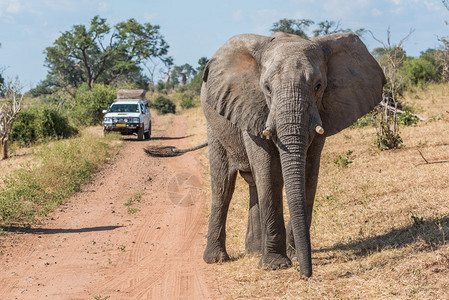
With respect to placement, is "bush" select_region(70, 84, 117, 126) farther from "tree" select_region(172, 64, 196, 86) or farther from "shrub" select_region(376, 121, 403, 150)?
"tree" select_region(172, 64, 196, 86)

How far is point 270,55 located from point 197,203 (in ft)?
19.6

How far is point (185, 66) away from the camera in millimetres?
96438

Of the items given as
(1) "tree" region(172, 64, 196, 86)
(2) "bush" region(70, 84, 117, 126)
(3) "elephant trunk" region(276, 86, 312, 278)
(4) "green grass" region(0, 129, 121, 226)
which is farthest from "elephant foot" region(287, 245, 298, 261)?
(1) "tree" region(172, 64, 196, 86)

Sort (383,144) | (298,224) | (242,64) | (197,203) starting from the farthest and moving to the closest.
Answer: (383,144) < (197,203) < (242,64) < (298,224)

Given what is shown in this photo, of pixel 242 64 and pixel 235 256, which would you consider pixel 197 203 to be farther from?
pixel 242 64

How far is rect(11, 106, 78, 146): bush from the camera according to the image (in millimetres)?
20531

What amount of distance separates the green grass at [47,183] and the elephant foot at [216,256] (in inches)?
152

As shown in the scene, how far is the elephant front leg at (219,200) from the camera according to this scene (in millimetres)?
6688

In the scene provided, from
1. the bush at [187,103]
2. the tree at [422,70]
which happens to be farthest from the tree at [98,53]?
the tree at [422,70]

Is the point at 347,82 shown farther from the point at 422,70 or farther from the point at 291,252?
the point at 422,70

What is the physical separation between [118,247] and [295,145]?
4.06 m

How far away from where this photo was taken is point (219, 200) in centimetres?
675

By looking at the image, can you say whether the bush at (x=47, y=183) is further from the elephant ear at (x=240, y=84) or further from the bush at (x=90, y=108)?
the bush at (x=90, y=108)

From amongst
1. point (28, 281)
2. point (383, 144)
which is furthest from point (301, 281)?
point (383, 144)
